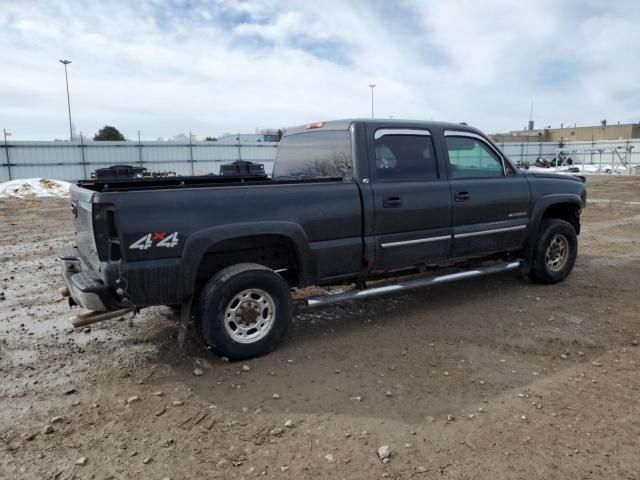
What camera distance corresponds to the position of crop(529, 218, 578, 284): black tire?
19.8 feet

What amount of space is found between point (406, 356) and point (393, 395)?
71 centimetres

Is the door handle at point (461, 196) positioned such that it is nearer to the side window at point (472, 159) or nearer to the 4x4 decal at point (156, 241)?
the side window at point (472, 159)

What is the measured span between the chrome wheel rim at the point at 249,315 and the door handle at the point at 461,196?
2.30 m

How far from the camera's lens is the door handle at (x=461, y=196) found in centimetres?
522

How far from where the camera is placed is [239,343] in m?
4.07

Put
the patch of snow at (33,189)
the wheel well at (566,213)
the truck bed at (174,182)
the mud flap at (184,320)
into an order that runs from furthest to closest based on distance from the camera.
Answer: the patch of snow at (33,189) → the wheel well at (566,213) → the truck bed at (174,182) → the mud flap at (184,320)

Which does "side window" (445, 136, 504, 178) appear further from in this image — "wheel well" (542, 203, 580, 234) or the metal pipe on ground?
the metal pipe on ground

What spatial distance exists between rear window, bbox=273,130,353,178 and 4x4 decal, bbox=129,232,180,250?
5.83 feet

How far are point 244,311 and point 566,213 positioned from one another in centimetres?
464

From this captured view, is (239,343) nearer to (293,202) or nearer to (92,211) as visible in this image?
(293,202)

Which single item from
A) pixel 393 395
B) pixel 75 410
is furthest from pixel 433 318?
pixel 75 410

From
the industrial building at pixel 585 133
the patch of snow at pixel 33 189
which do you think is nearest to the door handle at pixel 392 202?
the patch of snow at pixel 33 189

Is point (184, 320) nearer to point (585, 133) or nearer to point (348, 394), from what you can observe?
point (348, 394)

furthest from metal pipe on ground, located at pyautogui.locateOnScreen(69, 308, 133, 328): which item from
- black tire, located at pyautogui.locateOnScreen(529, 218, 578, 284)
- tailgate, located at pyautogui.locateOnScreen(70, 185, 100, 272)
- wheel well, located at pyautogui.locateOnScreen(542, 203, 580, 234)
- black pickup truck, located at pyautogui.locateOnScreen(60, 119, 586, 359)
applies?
wheel well, located at pyautogui.locateOnScreen(542, 203, 580, 234)
